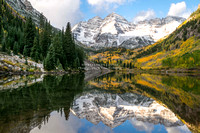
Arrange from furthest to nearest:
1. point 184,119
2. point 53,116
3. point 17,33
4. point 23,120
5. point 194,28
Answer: point 194,28 < point 17,33 < point 184,119 < point 53,116 < point 23,120

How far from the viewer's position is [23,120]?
9.50 m

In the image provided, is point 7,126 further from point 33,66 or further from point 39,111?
point 33,66

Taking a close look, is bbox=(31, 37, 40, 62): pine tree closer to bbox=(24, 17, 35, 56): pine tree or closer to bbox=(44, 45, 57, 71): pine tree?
bbox=(24, 17, 35, 56): pine tree

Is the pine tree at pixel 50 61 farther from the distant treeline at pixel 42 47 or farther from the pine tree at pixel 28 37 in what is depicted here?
the pine tree at pixel 28 37

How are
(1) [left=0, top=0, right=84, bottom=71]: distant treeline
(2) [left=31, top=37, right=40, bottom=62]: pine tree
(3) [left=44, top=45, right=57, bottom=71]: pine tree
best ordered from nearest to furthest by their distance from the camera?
(3) [left=44, top=45, right=57, bottom=71]: pine tree, (2) [left=31, top=37, right=40, bottom=62]: pine tree, (1) [left=0, top=0, right=84, bottom=71]: distant treeline

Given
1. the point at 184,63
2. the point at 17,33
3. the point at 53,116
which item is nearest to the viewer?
the point at 53,116

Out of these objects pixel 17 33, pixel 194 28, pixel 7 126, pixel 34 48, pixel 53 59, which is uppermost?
pixel 194 28

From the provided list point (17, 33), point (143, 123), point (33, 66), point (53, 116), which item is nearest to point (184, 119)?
point (143, 123)

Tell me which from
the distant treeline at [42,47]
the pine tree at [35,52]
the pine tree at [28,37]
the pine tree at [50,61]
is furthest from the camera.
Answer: the pine tree at [28,37]

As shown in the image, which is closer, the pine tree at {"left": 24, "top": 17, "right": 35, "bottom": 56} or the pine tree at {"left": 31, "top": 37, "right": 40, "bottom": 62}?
the pine tree at {"left": 31, "top": 37, "right": 40, "bottom": 62}

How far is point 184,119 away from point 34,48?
236 ft

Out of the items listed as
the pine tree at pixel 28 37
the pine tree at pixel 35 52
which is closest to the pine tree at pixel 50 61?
the pine tree at pixel 35 52

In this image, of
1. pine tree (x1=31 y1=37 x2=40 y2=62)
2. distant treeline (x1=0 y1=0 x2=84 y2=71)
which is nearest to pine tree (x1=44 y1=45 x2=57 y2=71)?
distant treeline (x1=0 y1=0 x2=84 y2=71)

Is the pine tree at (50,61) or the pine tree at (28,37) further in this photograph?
the pine tree at (28,37)
